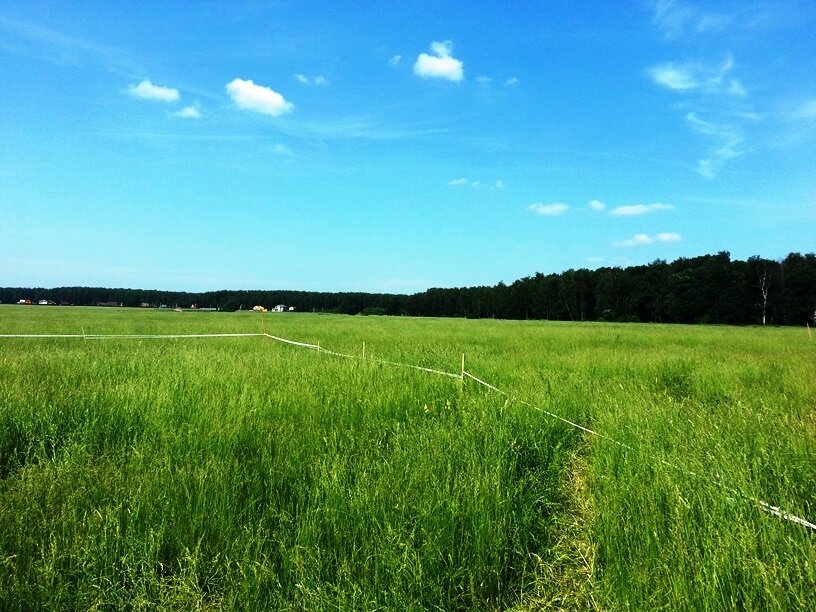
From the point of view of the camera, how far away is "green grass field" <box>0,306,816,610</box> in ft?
7.51

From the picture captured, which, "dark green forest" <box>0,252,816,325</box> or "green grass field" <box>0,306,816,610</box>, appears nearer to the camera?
"green grass field" <box>0,306,816,610</box>

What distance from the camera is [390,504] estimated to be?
298cm

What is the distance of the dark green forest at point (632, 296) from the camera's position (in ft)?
209

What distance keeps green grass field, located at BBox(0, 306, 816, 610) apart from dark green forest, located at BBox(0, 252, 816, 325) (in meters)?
70.7

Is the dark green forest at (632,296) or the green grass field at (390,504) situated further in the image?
the dark green forest at (632,296)

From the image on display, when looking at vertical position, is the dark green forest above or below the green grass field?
above

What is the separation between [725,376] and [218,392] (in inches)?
307

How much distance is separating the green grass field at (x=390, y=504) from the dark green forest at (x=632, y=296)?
→ 232 ft

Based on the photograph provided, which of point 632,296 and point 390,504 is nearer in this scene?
point 390,504

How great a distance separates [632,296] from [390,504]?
285 feet

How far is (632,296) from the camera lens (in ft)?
265

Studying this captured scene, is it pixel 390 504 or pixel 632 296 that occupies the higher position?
pixel 632 296

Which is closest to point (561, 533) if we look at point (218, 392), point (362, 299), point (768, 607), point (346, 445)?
point (768, 607)

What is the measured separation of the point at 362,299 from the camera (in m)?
143
